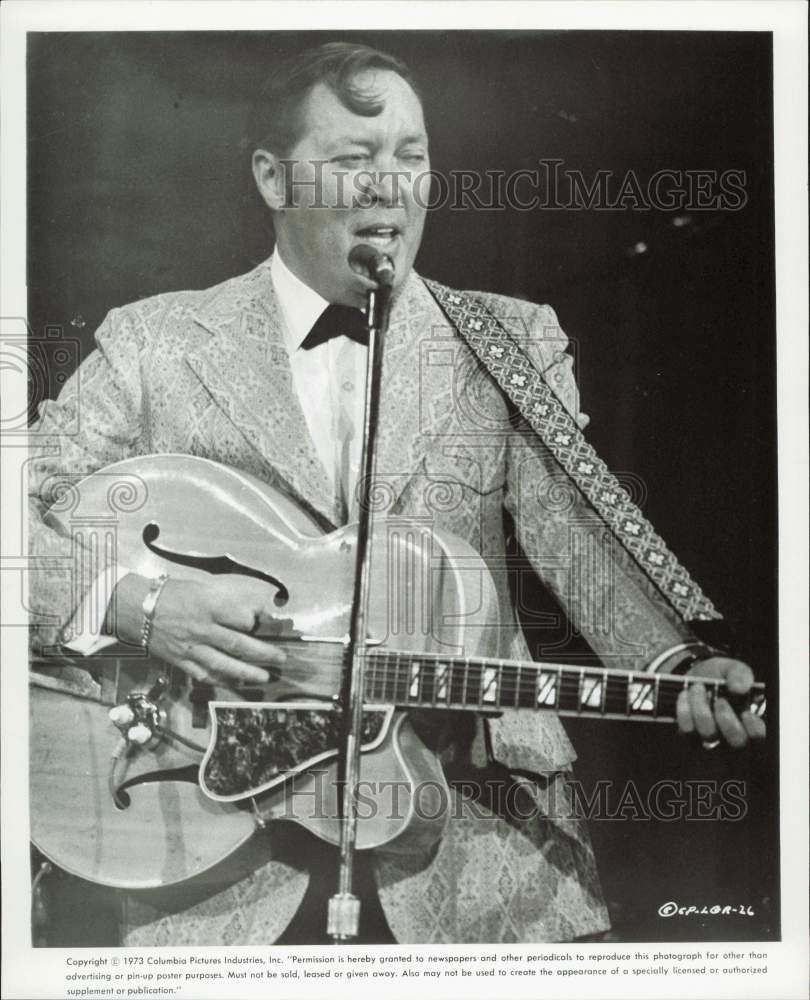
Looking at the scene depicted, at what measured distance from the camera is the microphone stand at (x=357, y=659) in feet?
8.93

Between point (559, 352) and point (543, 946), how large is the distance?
5.09 feet

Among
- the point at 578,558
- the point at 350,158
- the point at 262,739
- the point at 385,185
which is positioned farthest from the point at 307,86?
the point at 262,739

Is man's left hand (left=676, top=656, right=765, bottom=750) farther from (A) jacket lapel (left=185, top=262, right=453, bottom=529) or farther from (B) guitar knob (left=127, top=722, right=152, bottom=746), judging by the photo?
(B) guitar knob (left=127, top=722, right=152, bottom=746)

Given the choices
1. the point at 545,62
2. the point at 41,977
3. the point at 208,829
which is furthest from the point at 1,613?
the point at 545,62

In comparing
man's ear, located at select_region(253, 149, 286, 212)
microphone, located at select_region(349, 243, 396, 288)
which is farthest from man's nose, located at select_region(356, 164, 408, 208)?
man's ear, located at select_region(253, 149, 286, 212)

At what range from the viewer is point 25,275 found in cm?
289

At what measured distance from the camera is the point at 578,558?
2840mm

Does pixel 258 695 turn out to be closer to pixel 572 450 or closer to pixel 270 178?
pixel 572 450

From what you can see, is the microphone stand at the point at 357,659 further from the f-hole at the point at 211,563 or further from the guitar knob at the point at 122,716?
the guitar knob at the point at 122,716

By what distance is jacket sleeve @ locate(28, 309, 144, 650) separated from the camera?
283 centimetres

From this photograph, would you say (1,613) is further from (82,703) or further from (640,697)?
(640,697)

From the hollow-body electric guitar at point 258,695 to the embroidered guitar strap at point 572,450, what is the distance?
252 millimetres

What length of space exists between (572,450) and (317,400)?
2.22 ft

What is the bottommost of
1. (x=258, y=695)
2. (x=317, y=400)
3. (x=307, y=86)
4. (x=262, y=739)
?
(x=262, y=739)
